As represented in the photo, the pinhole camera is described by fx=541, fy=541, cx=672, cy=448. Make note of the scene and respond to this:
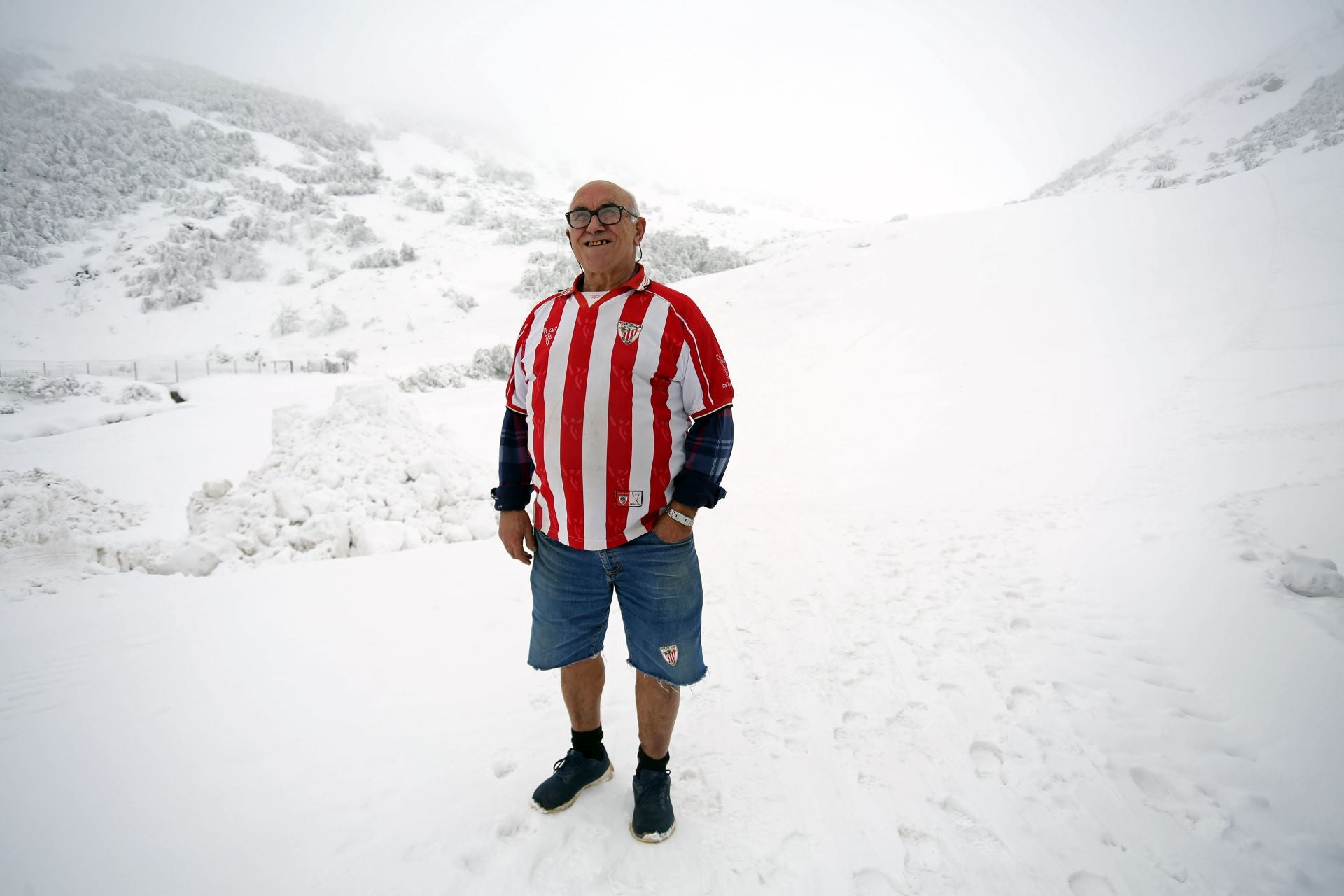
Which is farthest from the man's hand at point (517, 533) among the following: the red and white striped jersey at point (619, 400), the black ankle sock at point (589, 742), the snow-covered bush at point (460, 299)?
the snow-covered bush at point (460, 299)

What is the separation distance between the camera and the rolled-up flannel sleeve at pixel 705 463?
1.75 metres

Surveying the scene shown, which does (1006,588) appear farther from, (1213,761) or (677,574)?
(677,574)

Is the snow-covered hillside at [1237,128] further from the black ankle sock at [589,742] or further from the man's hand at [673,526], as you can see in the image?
the black ankle sock at [589,742]

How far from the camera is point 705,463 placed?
1.77m

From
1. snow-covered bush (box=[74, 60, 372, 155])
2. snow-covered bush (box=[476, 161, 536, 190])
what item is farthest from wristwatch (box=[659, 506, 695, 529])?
snow-covered bush (box=[74, 60, 372, 155])

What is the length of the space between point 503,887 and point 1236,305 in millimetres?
15205

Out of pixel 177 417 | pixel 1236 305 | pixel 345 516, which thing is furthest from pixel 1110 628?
pixel 177 417

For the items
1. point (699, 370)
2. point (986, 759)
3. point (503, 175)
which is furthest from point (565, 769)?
point (503, 175)

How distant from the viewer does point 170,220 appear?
91.6 feet

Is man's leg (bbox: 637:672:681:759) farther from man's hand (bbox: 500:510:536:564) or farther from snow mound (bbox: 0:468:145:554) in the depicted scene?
snow mound (bbox: 0:468:145:554)

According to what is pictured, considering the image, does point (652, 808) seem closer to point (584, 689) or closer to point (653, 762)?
point (653, 762)

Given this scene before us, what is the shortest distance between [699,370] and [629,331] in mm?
256

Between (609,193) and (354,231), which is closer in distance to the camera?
(609,193)

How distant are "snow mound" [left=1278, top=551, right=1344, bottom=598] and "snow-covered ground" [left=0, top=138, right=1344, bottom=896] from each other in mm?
55
